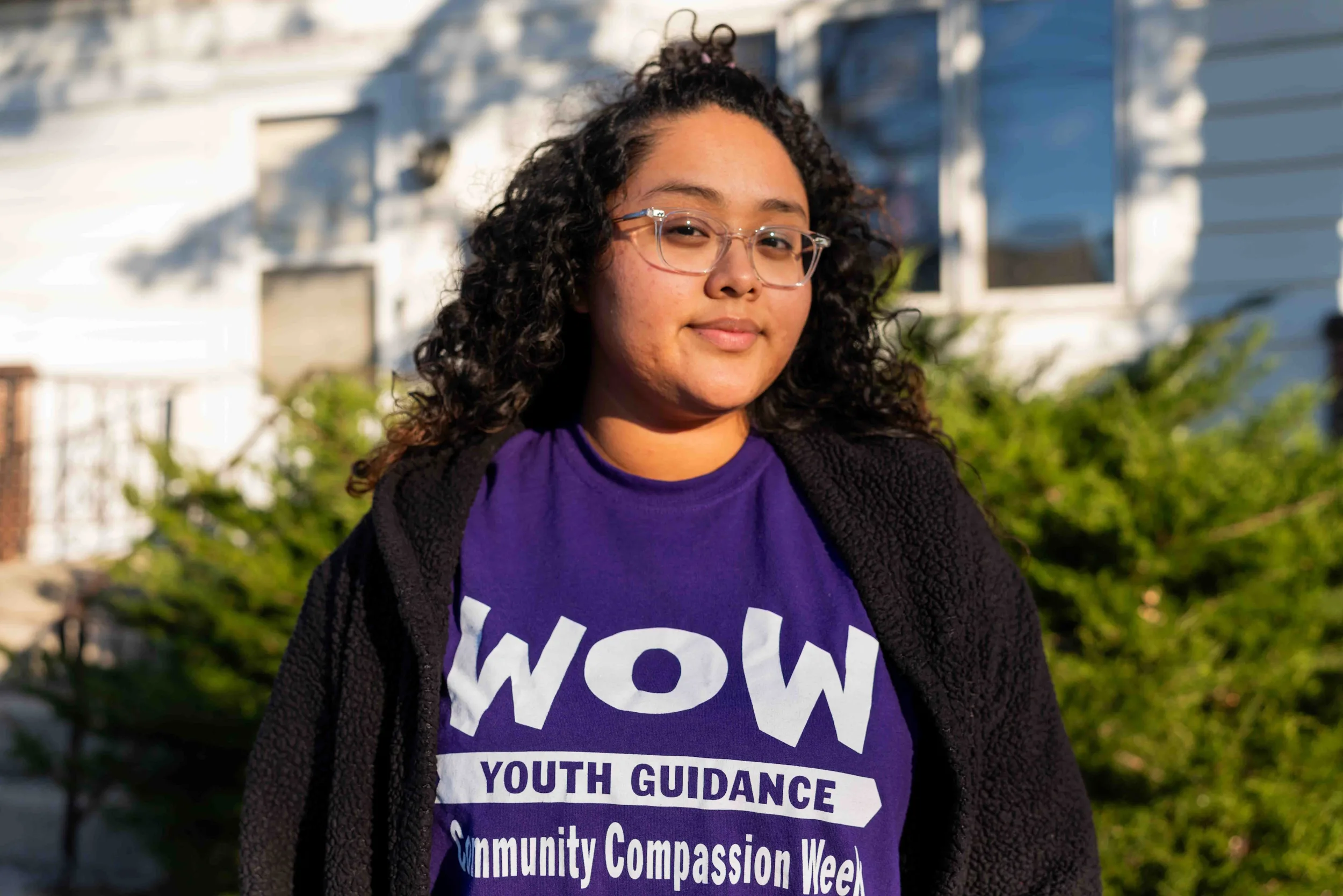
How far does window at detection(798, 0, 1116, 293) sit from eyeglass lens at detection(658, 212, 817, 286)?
12.9 ft

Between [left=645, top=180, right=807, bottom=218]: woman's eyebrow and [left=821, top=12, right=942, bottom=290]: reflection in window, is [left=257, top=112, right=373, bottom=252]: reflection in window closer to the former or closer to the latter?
[left=821, top=12, right=942, bottom=290]: reflection in window

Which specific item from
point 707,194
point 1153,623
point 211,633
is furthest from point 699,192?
point 211,633

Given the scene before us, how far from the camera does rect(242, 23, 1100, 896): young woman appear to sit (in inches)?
55.4

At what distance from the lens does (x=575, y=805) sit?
1.40 metres

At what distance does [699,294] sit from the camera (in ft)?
5.15

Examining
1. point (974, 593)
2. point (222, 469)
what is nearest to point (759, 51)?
point (222, 469)

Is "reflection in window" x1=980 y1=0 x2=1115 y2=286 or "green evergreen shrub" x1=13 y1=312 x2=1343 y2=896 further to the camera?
"reflection in window" x1=980 y1=0 x2=1115 y2=286

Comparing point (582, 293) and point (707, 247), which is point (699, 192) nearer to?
point (707, 247)

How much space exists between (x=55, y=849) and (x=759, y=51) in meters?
5.02

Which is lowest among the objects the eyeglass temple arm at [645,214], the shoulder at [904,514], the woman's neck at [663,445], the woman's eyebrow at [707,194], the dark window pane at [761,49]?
the shoulder at [904,514]

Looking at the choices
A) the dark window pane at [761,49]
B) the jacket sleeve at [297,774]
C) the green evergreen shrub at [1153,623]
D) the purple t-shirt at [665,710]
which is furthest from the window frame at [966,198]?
the jacket sleeve at [297,774]

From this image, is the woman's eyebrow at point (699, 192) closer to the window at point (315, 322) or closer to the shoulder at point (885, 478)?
the shoulder at point (885, 478)

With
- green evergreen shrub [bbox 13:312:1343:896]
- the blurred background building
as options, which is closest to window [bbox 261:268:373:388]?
the blurred background building

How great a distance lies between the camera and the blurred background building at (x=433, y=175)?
5133 millimetres
